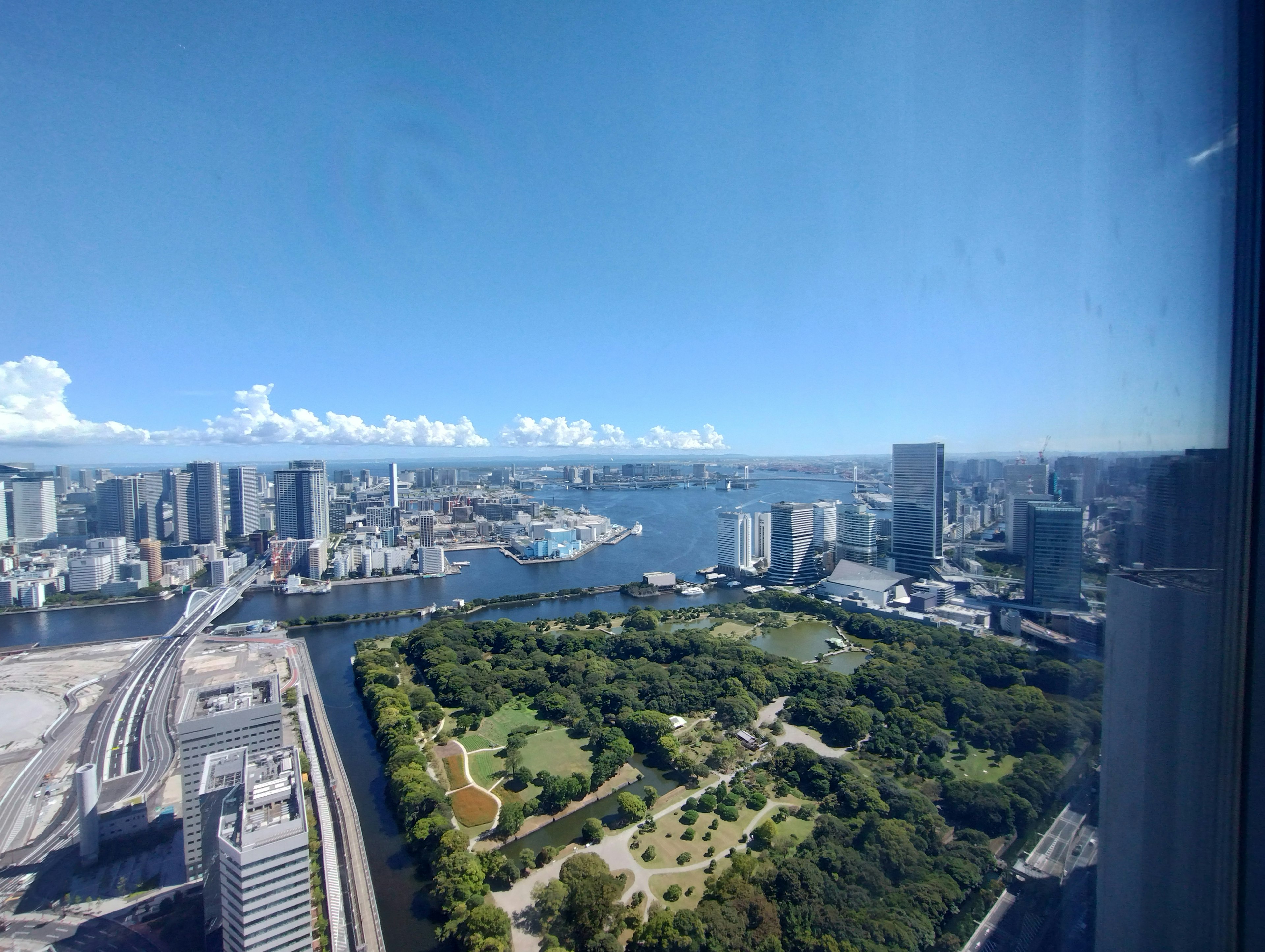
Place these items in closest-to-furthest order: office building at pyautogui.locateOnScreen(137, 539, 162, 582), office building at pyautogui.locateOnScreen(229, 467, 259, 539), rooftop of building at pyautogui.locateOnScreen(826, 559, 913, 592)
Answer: rooftop of building at pyautogui.locateOnScreen(826, 559, 913, 592), office building at pyautogui.locateOnScreen(137, 539, 162, 582), office building at pyautogui.locateOnScreen(229, 467, 259, 539)

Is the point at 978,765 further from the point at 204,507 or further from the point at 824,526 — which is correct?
the point at 204,507

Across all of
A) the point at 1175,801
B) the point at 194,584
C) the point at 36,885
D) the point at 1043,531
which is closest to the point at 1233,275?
the point at 1175,801

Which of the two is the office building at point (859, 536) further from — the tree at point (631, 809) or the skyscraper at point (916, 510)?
the tree at point (631, 809)

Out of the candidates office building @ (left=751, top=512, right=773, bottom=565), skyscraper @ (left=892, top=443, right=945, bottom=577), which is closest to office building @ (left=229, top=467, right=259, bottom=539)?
office building @ (left=751, top=512, right=773, bottom=565)

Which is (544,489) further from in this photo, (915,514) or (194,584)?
(915,514)

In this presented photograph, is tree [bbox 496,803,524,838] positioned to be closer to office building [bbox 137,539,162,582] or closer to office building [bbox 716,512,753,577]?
office building [bbox 716,512,753,577]

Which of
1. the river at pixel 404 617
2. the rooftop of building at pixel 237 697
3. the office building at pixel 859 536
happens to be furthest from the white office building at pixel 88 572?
the office building at pixel 859 536

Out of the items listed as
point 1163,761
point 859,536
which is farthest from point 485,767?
point 859,536
